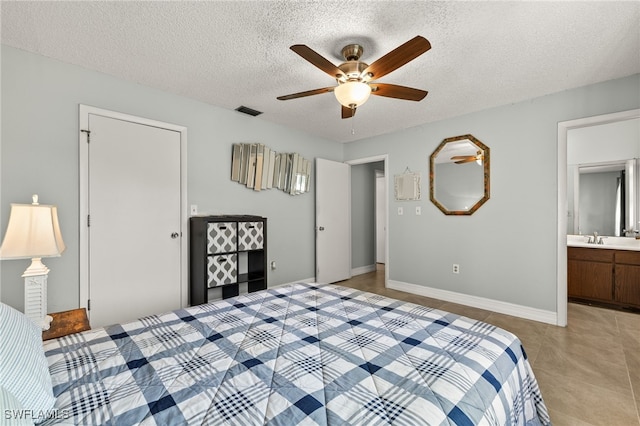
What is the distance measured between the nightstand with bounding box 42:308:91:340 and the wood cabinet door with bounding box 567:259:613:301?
16.6 feet

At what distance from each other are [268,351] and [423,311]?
966 millimetres

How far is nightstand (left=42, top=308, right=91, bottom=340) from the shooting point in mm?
1662

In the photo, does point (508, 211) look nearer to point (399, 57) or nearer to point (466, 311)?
point (466, 311)

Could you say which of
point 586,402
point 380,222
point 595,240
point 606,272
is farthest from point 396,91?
point 380,222

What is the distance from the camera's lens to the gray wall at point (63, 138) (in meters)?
2.19

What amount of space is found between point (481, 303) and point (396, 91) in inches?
109

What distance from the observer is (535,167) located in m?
3.15

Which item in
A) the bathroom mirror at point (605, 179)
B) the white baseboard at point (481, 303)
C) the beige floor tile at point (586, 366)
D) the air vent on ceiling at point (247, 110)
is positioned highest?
the air vent on ceiling at point (247, 110)

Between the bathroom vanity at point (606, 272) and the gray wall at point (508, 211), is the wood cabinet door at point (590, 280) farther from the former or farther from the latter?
the gray wall at point (508, 211)

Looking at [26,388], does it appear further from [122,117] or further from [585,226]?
[585,226]

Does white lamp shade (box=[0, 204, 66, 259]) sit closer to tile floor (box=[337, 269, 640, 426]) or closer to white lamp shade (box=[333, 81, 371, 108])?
white lamp shade (box=[333, 81, 371, 108])

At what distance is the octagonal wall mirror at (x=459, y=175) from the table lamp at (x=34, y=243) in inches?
154

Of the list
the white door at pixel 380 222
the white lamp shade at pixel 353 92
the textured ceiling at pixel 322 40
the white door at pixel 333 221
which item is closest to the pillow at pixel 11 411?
the textured ceiling at pixel 322 40

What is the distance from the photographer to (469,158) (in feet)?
12.0
